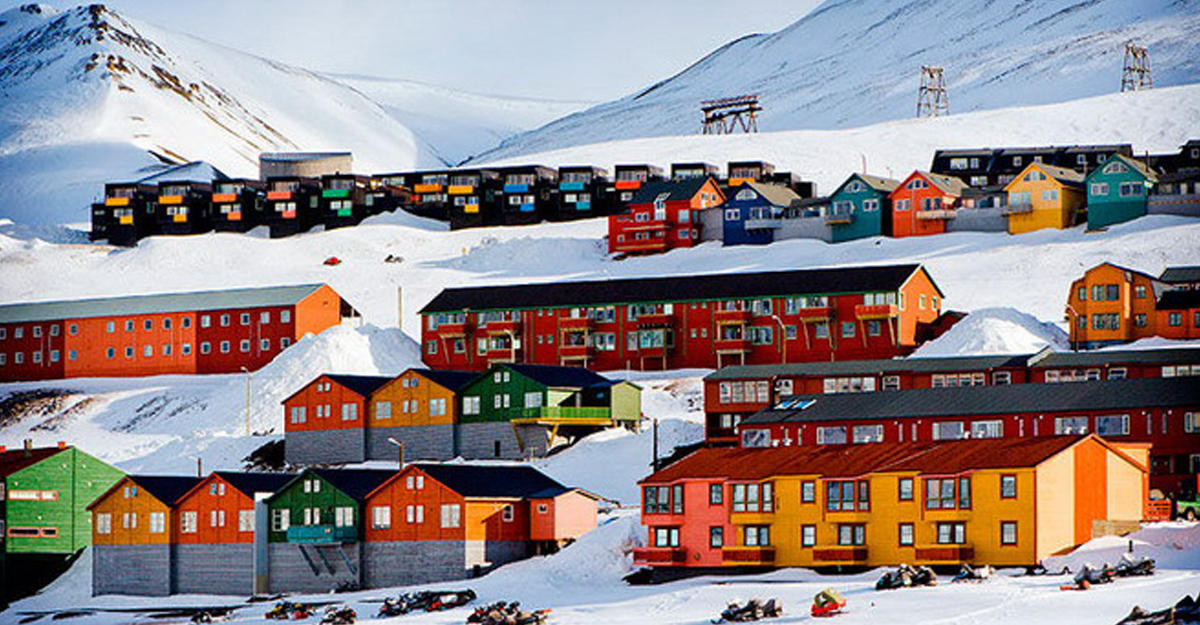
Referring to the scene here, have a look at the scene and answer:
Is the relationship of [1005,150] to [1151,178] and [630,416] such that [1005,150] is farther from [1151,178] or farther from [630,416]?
[630,416]

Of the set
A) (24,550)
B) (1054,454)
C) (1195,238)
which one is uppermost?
(1195,238)

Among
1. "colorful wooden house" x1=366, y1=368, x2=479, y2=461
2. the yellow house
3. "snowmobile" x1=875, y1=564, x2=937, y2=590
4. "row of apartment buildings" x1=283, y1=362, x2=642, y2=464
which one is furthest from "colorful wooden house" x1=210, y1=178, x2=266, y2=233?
"snowmobile" x1=875, y1=564, x2=937, y2=590

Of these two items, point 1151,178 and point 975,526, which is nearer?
point 975,526

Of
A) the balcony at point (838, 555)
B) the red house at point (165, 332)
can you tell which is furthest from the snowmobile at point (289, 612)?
the red house at point (165, 332)

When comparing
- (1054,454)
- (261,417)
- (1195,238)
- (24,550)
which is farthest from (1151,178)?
(24,550)

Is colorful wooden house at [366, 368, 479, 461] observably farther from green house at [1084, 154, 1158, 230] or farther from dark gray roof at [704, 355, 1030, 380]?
green house at [1084, 154, 1158, 230]
